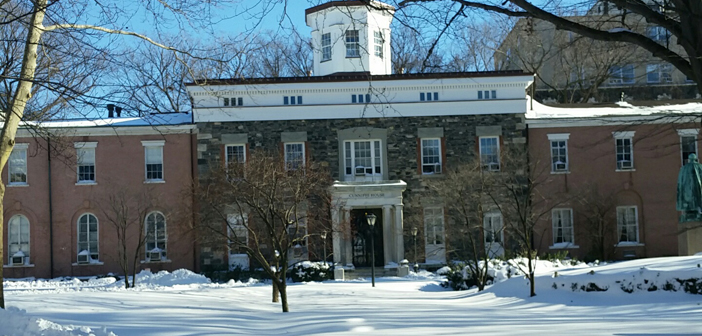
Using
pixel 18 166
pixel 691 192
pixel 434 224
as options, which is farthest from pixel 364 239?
pixel 18 166

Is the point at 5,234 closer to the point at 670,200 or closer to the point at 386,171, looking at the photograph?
the point at 386,171

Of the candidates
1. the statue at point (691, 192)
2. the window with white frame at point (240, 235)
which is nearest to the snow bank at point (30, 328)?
the window with white frame at point (240, 235)

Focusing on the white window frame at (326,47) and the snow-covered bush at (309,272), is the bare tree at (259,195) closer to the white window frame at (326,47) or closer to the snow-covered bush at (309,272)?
the snow-covered bush at (309,272)

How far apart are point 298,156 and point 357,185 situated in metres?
2.82

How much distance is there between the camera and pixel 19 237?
3534 centimetres

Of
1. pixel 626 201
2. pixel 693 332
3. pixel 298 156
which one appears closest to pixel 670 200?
pixel 626 201

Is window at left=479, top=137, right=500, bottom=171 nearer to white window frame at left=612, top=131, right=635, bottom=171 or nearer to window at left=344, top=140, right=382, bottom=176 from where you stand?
window at left=344, top=140, right=382, bottom=176

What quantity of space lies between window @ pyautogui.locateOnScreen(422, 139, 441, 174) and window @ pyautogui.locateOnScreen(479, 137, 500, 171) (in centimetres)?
182

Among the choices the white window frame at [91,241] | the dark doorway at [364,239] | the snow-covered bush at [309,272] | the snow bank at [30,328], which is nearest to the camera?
the snow bank at [30,328]

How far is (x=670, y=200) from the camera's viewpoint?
3588 cm

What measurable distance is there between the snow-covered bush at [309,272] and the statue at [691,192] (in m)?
13.4

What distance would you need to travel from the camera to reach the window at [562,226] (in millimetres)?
35969

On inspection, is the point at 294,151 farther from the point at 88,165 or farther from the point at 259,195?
the point at 259,195

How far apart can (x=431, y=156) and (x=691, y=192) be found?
1309cm
